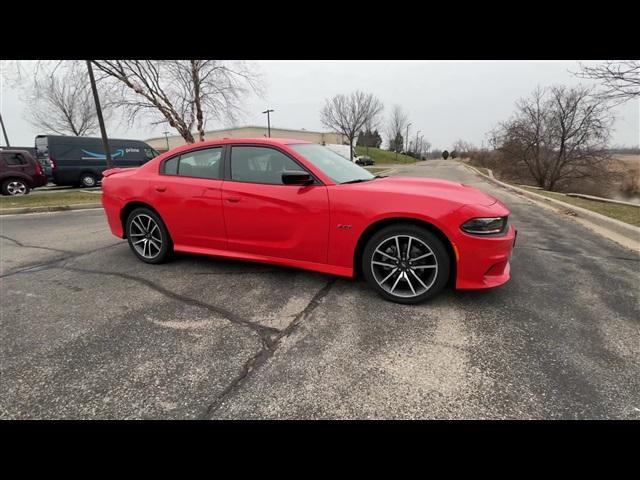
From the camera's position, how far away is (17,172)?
37.3 feet

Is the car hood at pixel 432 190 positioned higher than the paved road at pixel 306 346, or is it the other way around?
the car hood at pixel 432 190

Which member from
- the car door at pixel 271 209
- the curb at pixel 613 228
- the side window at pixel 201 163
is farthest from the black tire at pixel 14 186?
the curb at pixel 613 228

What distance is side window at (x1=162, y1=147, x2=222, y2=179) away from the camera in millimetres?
3482

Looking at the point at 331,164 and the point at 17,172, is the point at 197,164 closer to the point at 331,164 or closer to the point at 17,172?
the point at 331,164

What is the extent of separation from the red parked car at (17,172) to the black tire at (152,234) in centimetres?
1144

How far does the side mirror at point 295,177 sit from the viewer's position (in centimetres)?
290

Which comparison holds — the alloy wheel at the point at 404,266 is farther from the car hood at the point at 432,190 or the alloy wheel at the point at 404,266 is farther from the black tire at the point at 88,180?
the black tire at the point at 88,180

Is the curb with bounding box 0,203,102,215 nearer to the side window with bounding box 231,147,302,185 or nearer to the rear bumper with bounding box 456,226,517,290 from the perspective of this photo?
the side window with bounding box 231,147,302,185

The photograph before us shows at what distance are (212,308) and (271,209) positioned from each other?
109 centimetres
